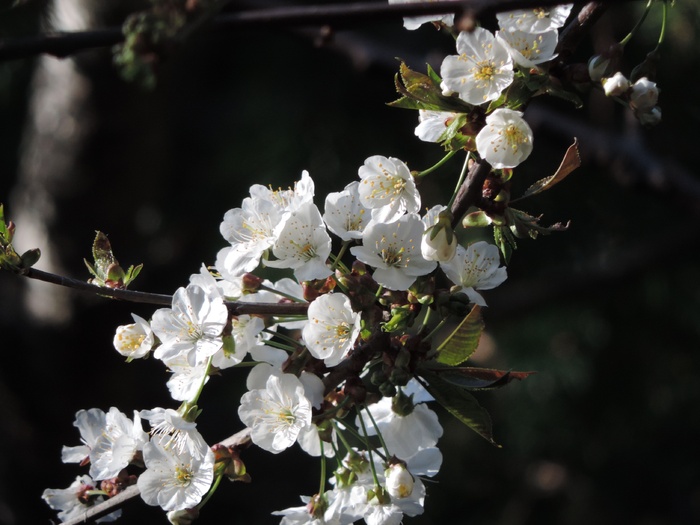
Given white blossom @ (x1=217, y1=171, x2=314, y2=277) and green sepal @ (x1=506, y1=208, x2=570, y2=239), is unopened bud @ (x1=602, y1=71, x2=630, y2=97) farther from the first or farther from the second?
white blossom @ (x1=217, y1=171, x2=314, y2=277)

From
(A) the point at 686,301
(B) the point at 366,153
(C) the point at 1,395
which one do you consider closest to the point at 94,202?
(C) the point at 1,395

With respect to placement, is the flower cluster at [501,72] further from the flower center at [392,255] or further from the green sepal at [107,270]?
the green sepal at [107,270]

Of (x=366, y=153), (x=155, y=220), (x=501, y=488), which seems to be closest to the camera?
(x=366, y=153)

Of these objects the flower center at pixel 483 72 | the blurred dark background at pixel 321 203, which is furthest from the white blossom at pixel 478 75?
the blurred dark background at pixel 321 203

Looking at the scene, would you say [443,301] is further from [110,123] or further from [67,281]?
[110,123]

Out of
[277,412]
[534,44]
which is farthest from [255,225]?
[534,44]

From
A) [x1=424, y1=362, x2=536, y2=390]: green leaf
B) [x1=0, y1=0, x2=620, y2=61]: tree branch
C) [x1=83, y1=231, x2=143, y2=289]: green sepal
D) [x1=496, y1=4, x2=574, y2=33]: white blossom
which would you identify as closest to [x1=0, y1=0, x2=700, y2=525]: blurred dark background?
[x1=0, y1=0, x2=620, y2=61]: tree branch
